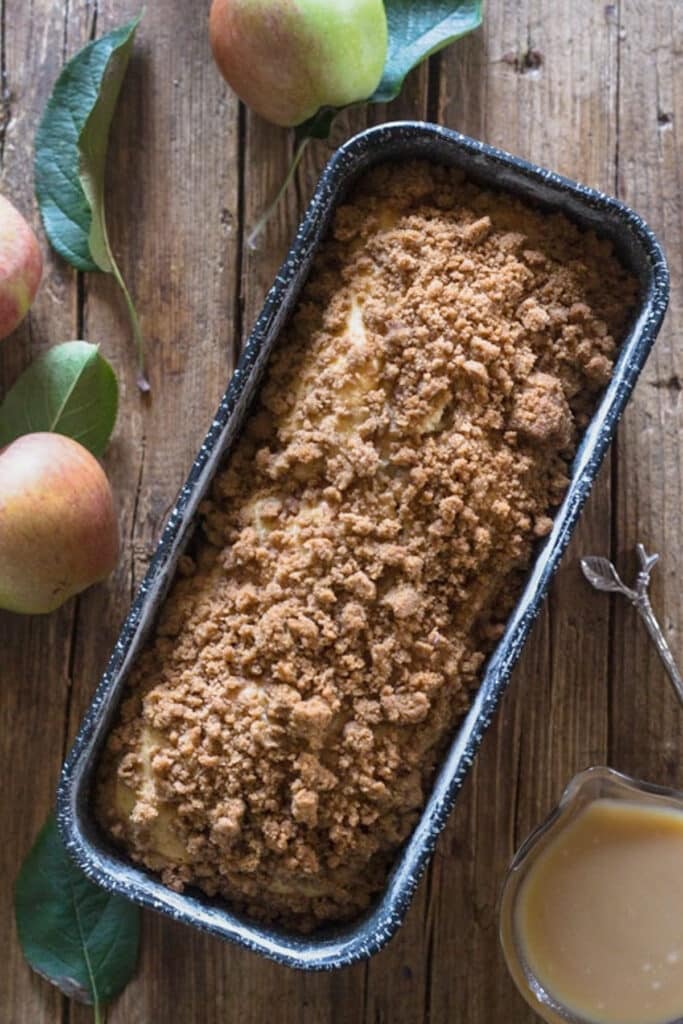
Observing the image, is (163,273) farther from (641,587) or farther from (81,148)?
(641,587)

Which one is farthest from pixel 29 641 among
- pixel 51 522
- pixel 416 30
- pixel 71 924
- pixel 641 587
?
pixel 416 30

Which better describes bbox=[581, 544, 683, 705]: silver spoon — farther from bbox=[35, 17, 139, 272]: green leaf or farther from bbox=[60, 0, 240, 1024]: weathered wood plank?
bbox=[35, 17, 139, 272]: green leaf

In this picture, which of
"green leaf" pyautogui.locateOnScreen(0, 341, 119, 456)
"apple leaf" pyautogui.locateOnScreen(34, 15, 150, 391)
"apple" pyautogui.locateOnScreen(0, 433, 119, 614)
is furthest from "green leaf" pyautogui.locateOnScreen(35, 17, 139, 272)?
"apple" pyautogui.locateOnScreen(0, 433, 119, 614)

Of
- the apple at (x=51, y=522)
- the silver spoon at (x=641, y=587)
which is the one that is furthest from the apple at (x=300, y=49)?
the silver spoon at (x=641, y=587)

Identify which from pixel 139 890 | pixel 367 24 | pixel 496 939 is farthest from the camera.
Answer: pixel 496 939

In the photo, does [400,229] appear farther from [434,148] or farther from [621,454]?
[621,454]

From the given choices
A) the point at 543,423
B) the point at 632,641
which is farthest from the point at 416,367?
the point at 632,641
